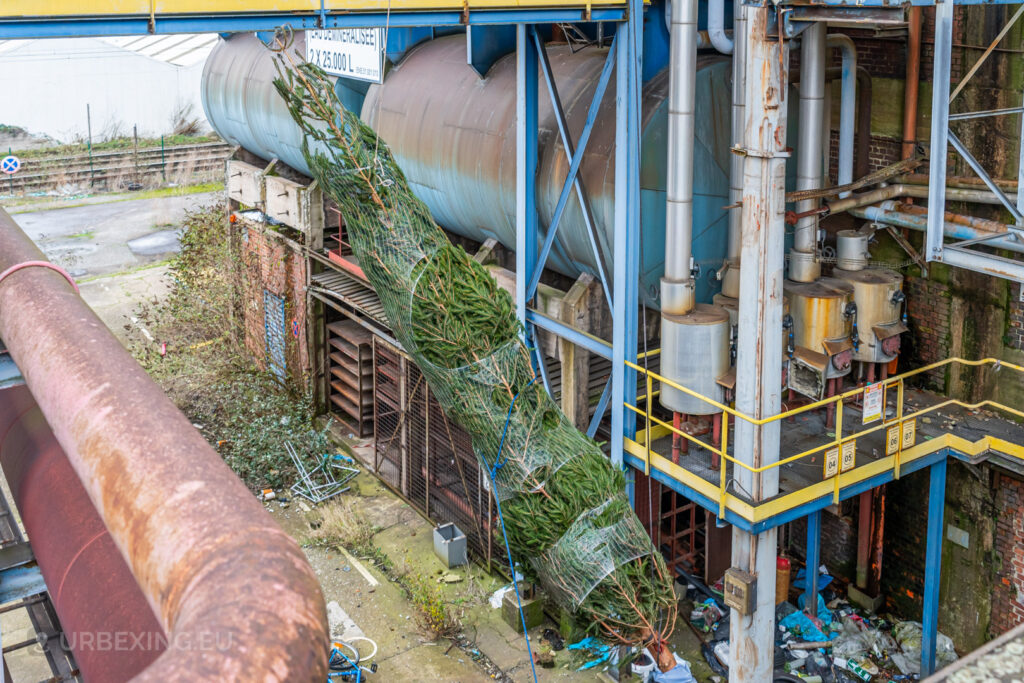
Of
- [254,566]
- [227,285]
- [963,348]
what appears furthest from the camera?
[227,285]

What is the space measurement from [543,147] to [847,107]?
112 inches

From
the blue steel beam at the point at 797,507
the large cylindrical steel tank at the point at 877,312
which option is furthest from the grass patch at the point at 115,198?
the large cylindrical steel tank at the point at 877,312

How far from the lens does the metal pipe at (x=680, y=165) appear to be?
8406 millimetres

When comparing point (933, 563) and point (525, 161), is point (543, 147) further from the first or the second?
point (933, 563)

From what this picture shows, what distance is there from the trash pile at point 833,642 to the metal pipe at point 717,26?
18.6ft

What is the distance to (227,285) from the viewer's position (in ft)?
62.1

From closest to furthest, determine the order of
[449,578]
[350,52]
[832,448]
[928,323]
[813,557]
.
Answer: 1. [832,448]
2. [928,323]
3. [813,557]
4. [449,578]
5. [350,52]

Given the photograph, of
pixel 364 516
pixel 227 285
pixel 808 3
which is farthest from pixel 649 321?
pixel 227 285

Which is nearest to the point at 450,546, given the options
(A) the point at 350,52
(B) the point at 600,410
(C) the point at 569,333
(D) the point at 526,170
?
(B) the point at 600,410

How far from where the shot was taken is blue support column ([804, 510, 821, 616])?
10.8 metres

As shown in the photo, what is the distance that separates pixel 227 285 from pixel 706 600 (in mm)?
11168

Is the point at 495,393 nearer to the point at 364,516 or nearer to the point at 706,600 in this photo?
the point at 706,600

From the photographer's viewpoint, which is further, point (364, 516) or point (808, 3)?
point (364, 516)

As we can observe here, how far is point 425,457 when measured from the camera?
1353 centimetres
